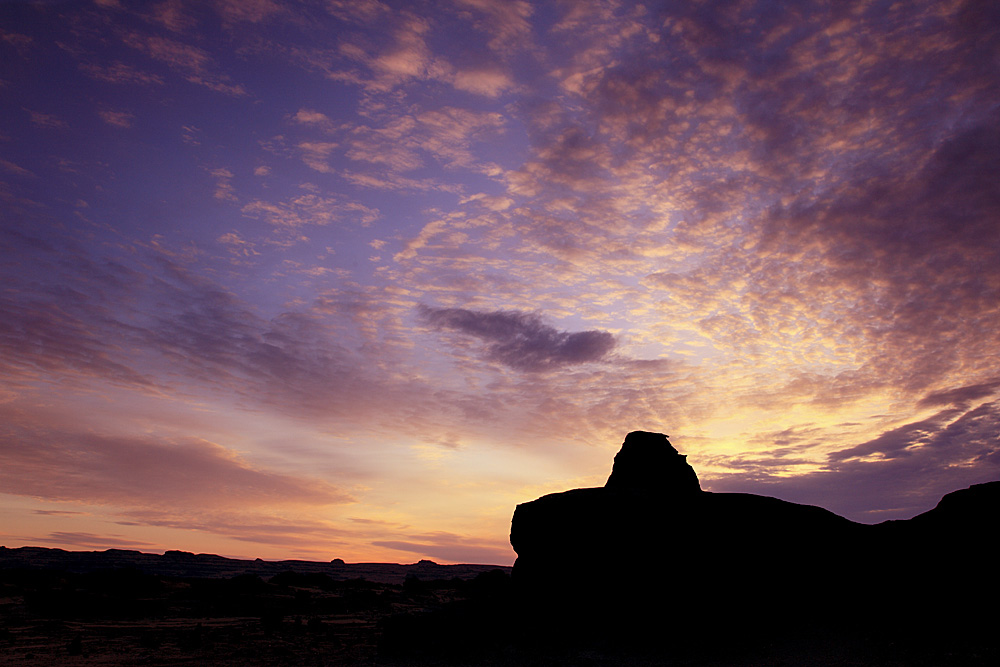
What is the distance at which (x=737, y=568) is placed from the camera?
19328 millimetres

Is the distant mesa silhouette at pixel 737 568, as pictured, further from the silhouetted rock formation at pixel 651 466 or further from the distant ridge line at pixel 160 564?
the distant ridge line at pixel 160 564

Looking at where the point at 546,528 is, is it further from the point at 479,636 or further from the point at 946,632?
the point at 946,632

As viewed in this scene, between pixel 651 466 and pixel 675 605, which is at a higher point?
pixel 651 466

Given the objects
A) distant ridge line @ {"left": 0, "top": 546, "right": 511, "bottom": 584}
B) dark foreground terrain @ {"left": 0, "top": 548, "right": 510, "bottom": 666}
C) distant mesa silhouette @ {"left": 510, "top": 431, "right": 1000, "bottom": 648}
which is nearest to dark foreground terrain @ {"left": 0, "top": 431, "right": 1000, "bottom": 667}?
distant mesa silhouette @ {"left": 510, "top": 431, "right": 1000, "bottom": 648}

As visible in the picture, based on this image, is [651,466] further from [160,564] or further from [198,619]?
[160,564]

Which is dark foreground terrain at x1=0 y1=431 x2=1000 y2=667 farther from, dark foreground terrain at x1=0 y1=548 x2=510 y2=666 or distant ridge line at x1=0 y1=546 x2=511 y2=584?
distant ridge line at x1=0 y1=546 x2=511 y2=584

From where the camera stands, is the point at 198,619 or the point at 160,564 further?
the point at 160,564

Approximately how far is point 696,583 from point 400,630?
11787 millimetres

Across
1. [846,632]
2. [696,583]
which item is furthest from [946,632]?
[696,583]

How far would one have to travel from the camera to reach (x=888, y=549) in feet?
58.4

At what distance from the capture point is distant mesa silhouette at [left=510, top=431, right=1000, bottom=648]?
16.1 m

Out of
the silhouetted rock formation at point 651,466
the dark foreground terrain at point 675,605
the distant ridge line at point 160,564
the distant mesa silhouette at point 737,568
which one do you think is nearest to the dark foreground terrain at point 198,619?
the dark foreground terrain at point 675,605

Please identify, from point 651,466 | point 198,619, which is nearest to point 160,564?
point 198,619

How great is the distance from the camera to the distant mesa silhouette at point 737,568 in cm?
1611
